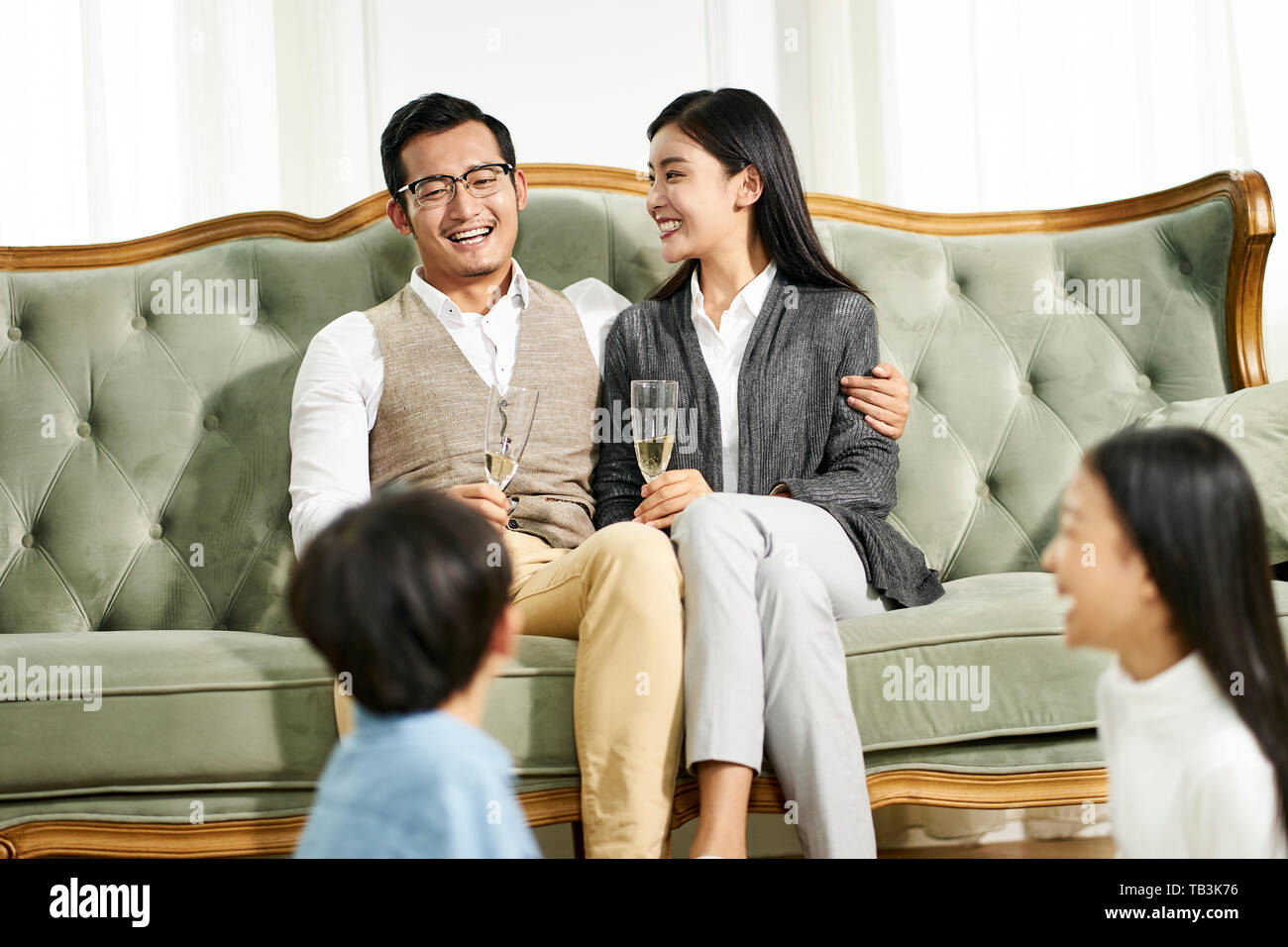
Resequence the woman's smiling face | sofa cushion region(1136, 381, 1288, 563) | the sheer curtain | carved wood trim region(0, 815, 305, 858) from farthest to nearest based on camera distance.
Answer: the sheer curtain → the woman's smiling face → sofa cushion region(1136, 381, 1288, 563) → carved wood trim region(0, 815, 305, 858)

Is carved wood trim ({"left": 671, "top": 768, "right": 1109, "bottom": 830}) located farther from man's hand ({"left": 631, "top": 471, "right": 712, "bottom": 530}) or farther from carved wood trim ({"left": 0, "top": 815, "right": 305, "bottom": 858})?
carved wood trim ({"left": 0, "top": 815, "right": 305, "bottom": 858})

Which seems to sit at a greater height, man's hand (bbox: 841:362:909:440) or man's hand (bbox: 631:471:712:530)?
man's hand (bbox: 841:362:909:440)

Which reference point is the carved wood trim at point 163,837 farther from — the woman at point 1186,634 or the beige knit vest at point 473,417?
the woman at point 1186,634

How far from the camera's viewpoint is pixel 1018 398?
1.76 meters

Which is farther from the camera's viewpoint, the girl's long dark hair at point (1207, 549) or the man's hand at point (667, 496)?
the man's hand at point (667, 496)

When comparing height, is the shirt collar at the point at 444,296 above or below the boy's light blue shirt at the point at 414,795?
above

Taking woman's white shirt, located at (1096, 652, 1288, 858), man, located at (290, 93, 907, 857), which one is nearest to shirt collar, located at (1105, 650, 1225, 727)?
woman's white shirt, located at (1096, 652, 1288, 858)

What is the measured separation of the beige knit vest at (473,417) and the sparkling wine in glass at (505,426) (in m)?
0.31

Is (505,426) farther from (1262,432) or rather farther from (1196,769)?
(1262,432)

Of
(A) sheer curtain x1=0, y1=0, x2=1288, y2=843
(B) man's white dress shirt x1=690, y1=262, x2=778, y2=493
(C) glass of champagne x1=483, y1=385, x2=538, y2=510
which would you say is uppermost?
(A) sheer curtain x1=0, y1=0, x2=1288, y2=843

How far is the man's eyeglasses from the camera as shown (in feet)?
5.26

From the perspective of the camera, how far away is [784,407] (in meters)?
1.51

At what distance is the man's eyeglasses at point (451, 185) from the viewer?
5.26ft

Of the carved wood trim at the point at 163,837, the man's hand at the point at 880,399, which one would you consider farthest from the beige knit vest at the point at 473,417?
the carved wood trim at the point at 163,837
